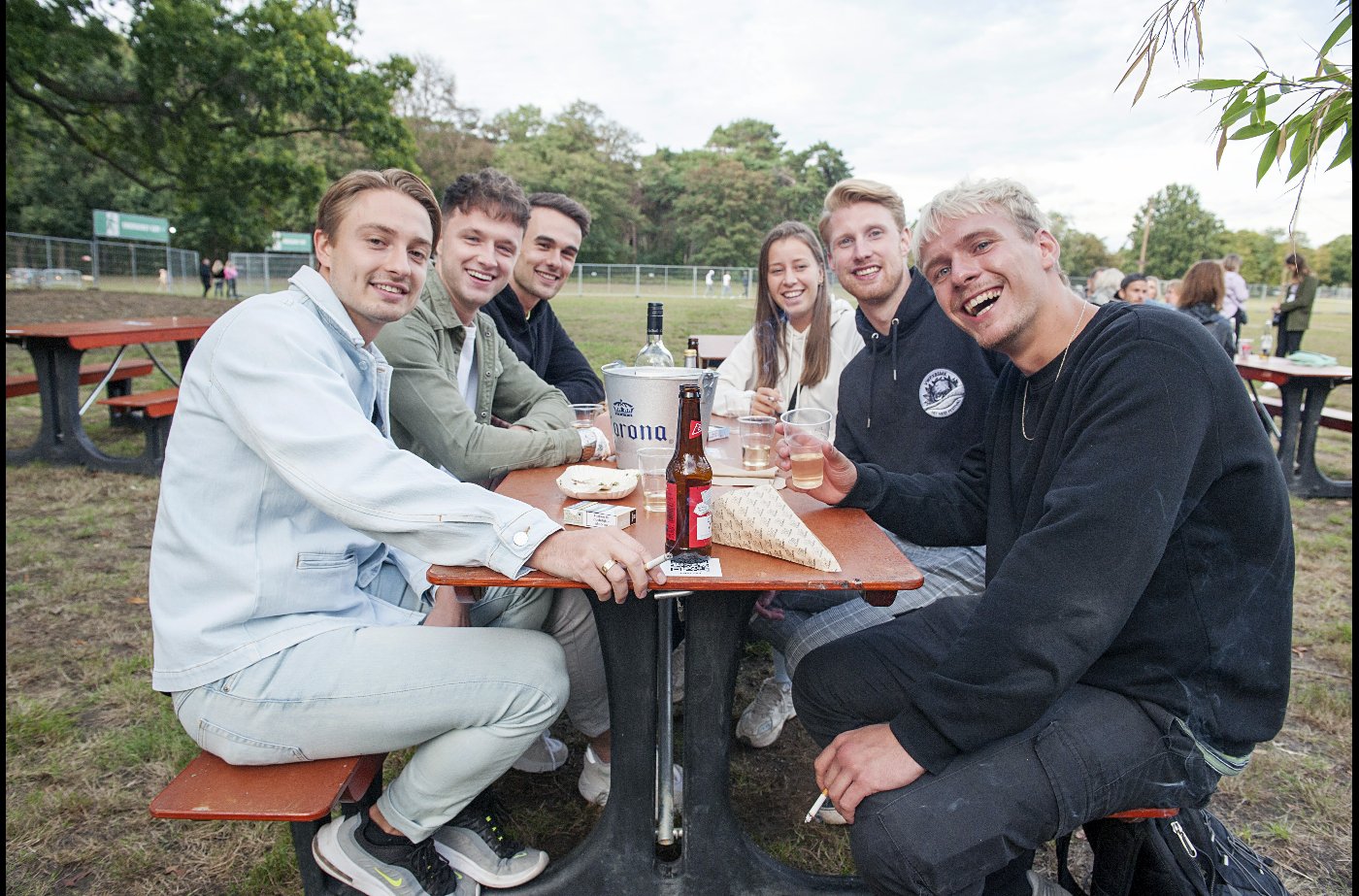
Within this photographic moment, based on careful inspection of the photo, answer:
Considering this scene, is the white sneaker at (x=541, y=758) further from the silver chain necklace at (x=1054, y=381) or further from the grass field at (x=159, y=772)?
the silver chain necklace at (x=1054, y=381)

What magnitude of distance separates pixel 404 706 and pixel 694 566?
684 mm

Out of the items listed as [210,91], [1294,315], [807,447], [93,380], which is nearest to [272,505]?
[807,447]

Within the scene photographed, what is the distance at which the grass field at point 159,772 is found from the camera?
2.33 metres

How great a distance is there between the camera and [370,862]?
1.82m

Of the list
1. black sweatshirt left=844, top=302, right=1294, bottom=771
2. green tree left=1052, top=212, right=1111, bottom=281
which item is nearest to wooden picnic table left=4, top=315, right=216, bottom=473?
black sweatshirt left=844, top=302, right=1294, bottom=771

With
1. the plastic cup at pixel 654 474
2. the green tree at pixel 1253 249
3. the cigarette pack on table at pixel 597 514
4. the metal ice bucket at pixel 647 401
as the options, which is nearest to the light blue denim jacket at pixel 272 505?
the cigarette pack on table at pixel 597 514

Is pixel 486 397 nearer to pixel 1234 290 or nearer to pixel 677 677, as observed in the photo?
pixel 677 677

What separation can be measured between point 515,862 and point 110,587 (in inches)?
134

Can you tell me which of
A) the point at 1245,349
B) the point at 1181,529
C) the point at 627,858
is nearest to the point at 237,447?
the point at 627,858

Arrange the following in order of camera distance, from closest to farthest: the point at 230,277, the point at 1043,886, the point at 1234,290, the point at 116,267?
1. the point at 1043,886
2. the point at 1234,290
3. the point at 230,277
4. the point at 116,267

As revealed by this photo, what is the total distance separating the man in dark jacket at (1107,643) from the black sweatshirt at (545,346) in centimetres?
258

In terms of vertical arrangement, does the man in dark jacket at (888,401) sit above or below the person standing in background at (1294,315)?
below

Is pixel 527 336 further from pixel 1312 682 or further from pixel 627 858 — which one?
pixel 1312 682

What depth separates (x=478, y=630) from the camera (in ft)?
6.18
